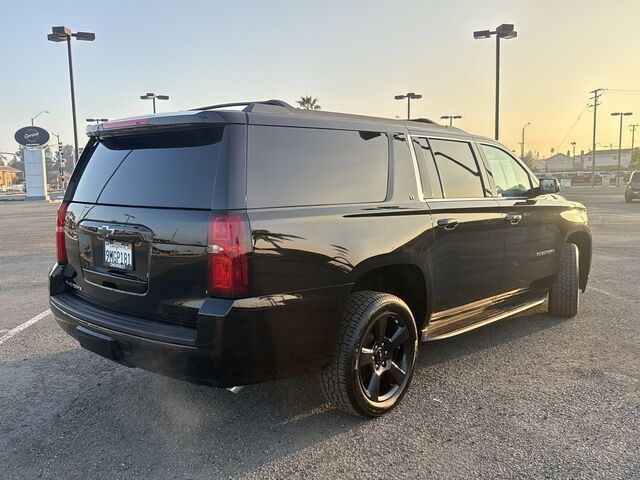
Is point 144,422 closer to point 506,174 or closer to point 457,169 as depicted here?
point 457,169

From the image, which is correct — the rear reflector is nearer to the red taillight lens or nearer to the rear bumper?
the red taillight lens

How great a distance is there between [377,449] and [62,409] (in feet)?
6.85

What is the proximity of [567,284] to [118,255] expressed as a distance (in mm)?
4340

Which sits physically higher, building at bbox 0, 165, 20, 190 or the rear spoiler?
building at bbox 0, 165, 20, 190

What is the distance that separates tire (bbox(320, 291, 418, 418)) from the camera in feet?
10.4

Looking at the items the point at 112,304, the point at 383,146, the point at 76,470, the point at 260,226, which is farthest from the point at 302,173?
the point at 76,470

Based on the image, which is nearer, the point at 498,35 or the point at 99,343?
the point at 99,343

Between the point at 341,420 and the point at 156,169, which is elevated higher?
the point at 156,169

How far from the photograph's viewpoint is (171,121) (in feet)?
9.55

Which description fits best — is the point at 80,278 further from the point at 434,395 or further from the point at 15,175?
the point at 15,175

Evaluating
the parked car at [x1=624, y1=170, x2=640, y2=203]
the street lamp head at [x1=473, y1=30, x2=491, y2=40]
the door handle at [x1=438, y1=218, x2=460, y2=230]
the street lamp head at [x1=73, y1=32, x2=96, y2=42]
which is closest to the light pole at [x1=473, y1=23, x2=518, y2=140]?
the street lamp head at [x1=473, y1=30, x2=491, y2=40]

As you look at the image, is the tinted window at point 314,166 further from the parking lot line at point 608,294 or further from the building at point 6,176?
the building at point 6,176

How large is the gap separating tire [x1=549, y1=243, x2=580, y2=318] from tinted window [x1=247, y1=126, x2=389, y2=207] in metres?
2.79

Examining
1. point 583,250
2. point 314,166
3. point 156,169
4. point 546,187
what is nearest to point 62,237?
point 156,169
